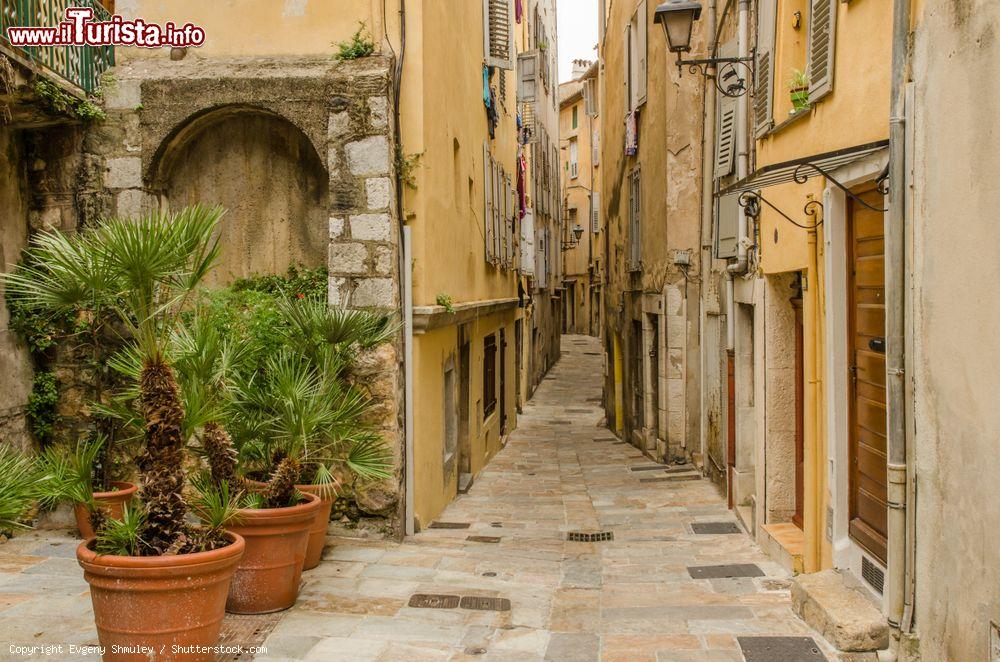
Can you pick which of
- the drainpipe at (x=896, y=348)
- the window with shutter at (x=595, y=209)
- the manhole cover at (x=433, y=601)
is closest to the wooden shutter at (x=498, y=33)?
the manhole cover at (x=433, y=601)

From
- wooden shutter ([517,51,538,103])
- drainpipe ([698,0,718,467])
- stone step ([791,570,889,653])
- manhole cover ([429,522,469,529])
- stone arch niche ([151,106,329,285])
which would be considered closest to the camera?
stone step ([791,570,889,653])

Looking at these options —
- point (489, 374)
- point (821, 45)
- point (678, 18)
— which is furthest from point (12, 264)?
point (489, 374)

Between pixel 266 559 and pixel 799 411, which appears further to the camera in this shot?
pixel 799 411

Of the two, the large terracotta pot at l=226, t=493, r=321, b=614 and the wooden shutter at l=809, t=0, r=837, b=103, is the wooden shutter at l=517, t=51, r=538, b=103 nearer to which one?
the wooden shutter at l=809, t=0, r=837, b=103

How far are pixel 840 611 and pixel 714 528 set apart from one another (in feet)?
11.7

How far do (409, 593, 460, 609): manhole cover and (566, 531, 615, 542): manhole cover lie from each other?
2392 millimetres

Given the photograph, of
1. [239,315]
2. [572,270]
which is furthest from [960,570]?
[572,270]

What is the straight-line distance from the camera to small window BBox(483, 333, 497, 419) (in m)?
13.8

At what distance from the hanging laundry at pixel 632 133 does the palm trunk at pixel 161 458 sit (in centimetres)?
1198

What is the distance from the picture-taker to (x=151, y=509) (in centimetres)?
447

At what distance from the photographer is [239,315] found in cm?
775

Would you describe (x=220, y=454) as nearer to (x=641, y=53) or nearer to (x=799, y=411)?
(x=799, y=411)
